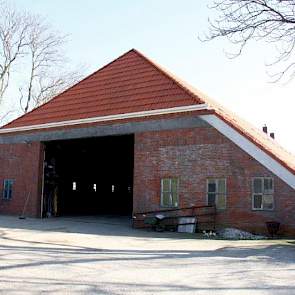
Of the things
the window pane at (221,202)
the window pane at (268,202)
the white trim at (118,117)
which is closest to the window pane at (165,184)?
the window pane at (221,202)

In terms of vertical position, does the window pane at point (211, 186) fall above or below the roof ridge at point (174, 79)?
below

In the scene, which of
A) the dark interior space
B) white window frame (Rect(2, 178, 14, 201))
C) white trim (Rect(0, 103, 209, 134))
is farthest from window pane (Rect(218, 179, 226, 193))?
white window frame (Rect(2, 178, 14, 201))

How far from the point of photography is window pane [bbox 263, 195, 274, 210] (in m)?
16.5

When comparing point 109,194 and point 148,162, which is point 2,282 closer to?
point 148,162

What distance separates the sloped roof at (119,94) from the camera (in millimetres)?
19656

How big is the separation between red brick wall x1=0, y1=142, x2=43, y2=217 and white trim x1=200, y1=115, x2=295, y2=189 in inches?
398

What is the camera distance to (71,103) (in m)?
23.5

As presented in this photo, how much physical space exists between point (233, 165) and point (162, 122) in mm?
3637

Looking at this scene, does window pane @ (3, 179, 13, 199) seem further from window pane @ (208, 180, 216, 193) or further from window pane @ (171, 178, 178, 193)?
window pane @ (208, 180, 216, 193)

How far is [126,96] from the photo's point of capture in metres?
21.2

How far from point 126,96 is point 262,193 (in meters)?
8.10

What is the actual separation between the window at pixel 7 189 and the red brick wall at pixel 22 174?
0.66ft

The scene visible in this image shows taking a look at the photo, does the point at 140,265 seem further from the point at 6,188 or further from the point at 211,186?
the point at 6,188

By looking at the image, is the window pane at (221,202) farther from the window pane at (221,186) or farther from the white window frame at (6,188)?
the white window frame at (6,188)
